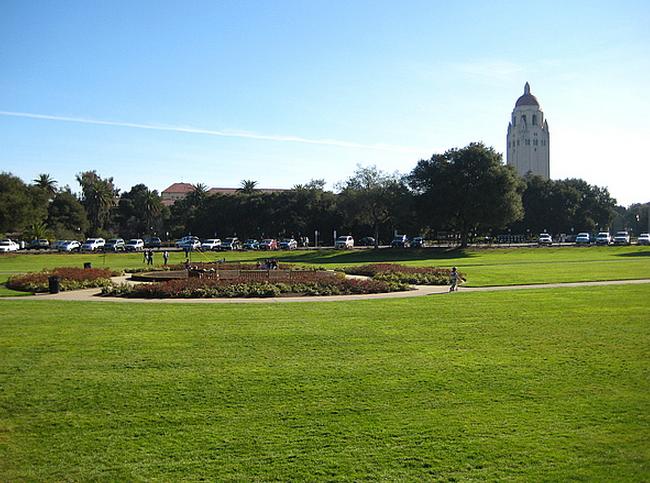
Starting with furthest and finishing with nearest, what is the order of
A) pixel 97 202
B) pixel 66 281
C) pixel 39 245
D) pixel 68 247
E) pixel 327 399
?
pixel 97 202 < pixel 39 245 < pixel 68 247 < pixel 66 281 < pixel 327 399

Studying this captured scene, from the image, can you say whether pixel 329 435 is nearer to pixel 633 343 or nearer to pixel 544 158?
pixel 633 343

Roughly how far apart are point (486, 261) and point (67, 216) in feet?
Answer: 260

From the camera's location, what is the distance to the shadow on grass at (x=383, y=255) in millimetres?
61134

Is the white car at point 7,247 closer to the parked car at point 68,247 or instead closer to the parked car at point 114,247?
the parked car at point 68,247

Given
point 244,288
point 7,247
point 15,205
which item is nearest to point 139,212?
point 15,205

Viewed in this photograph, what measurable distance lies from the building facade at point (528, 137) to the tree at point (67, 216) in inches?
4694

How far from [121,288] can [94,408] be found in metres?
18.7

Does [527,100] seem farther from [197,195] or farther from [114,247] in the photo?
[114,247]

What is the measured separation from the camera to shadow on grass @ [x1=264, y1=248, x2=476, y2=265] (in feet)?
201

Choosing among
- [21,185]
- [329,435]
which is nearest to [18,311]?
[329,435]

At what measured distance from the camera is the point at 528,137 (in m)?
172

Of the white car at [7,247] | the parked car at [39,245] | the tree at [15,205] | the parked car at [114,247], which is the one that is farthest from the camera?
the parked car at [39,245]

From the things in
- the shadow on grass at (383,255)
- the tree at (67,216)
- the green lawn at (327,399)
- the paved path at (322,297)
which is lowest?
the green lawn at (327,399)

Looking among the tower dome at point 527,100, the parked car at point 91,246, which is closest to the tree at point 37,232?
the parked car at point 91,246
